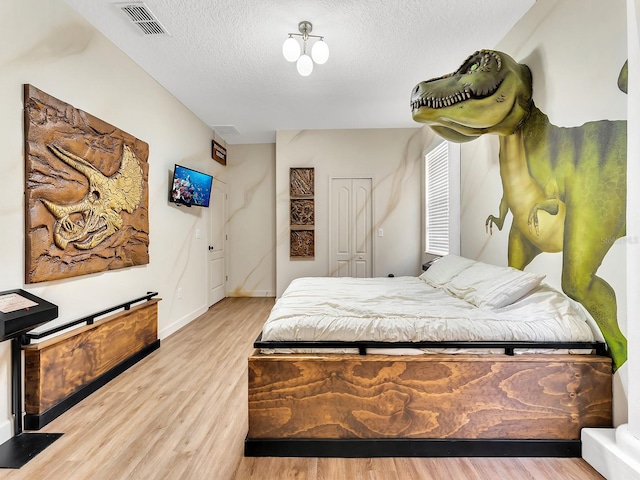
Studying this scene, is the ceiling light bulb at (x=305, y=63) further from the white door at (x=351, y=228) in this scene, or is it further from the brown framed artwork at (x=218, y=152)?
the brown framed artwork at (x=218, y=152)

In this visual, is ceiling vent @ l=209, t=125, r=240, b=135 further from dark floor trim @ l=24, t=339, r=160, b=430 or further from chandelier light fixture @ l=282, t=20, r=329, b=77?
dark floor trim @ l=24, t=339, r=160, b=430

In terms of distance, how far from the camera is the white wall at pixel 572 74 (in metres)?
1.53

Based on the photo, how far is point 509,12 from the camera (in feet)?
7.47

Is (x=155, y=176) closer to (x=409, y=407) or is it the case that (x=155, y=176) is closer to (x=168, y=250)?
(x=168, y=250)

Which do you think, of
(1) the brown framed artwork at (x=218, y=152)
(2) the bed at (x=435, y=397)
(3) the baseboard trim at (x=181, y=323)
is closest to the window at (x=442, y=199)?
(2) the bed at (x=435, y=397)

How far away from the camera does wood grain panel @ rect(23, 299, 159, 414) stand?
1846 mm

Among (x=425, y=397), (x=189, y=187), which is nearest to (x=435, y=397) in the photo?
(x=425, y=397)

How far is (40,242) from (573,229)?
3.13m

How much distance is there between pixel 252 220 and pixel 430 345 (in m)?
4.42

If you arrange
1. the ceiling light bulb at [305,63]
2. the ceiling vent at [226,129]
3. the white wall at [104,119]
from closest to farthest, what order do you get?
the white wall at [104,119], the ceiling light bulb at [305,63], the ceiling vent at [226,129]

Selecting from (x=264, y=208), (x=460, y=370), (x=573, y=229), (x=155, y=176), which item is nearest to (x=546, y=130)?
(x=573, y=229)

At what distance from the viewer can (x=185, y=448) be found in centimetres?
165

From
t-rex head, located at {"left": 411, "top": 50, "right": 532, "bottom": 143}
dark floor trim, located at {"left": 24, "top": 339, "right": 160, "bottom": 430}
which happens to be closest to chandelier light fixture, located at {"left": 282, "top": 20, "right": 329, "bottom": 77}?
t-rex head, located at {"left": 411, "top": 50, "right": 532, "bottom": 143}

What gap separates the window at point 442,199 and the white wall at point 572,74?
692 millimetres
